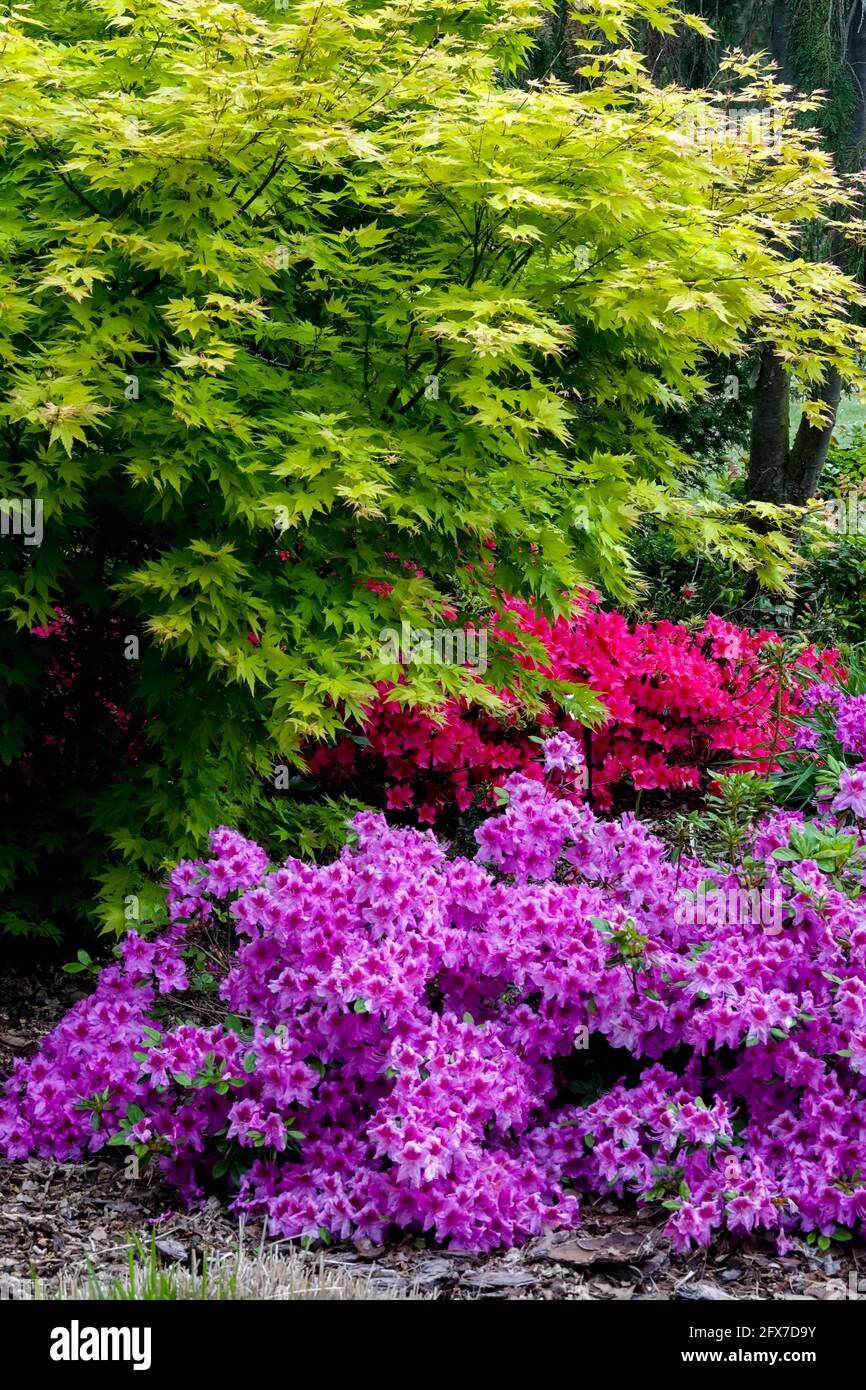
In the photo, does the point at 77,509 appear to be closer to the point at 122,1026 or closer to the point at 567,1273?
the point at 122,1026

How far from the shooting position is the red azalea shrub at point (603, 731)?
5.02m

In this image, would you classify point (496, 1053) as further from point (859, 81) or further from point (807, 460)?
point (859, 81)

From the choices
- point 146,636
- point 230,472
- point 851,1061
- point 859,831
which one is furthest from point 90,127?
point 851,1061

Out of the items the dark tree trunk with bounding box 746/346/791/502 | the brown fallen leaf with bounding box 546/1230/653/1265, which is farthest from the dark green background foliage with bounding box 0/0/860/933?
the dark tree trunk with bounding box 746/346/791/502

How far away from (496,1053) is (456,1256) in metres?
0.45

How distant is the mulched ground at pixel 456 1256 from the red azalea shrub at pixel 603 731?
7.12 feet

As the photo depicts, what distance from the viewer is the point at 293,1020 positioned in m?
2.96

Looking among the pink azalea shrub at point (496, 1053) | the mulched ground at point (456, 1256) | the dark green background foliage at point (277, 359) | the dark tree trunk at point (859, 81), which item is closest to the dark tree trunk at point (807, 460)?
the dark tree trunk at point (859, 81)

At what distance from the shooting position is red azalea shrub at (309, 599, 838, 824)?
16.5 feet

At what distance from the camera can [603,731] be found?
5.27 meters

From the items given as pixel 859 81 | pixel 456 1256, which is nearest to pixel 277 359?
pixel 456 1256

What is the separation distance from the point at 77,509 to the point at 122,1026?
1.56 meters

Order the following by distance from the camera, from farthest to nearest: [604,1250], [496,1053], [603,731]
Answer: [603,731]
[496,1053]
[604,1250]

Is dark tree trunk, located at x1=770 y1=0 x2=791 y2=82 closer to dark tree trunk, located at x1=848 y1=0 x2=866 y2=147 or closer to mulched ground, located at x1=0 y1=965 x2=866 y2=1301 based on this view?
dark tree trunk, located at x1=848 y1=0 x2=866 y2=147
